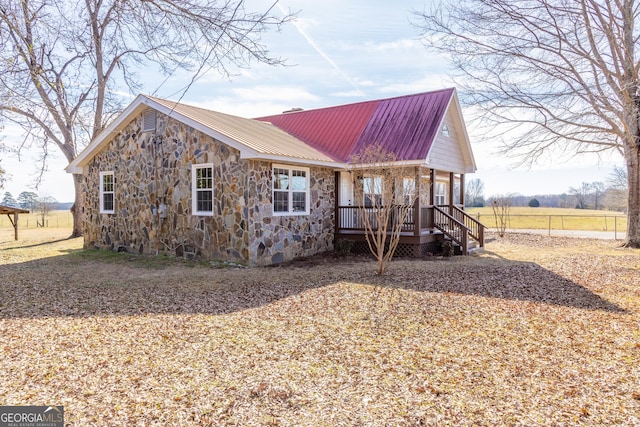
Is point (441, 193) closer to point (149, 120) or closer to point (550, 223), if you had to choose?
point (149, 120)

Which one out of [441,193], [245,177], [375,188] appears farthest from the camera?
[441,193]

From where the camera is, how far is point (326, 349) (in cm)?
492

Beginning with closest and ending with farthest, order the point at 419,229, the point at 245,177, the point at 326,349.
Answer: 1. the point at 326,349
2. the point at 245,177
3. the point at 419,229

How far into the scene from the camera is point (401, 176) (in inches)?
437

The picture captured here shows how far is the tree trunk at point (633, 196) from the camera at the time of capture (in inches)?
591

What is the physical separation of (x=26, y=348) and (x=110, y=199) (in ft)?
34.6

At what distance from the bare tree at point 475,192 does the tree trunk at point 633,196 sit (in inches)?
1992

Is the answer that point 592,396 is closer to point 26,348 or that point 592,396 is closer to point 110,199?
point 26,348

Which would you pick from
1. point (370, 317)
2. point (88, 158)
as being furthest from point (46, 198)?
point (370, 317)

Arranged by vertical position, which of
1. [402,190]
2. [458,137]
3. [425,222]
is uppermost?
[458,137]

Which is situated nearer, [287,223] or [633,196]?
[287,223]

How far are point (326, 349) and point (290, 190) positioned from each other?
7.72 m

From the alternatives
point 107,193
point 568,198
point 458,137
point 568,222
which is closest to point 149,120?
point 107,193

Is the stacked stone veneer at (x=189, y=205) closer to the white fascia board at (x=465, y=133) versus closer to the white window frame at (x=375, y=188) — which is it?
the white window frame at (x=375, y=188)
